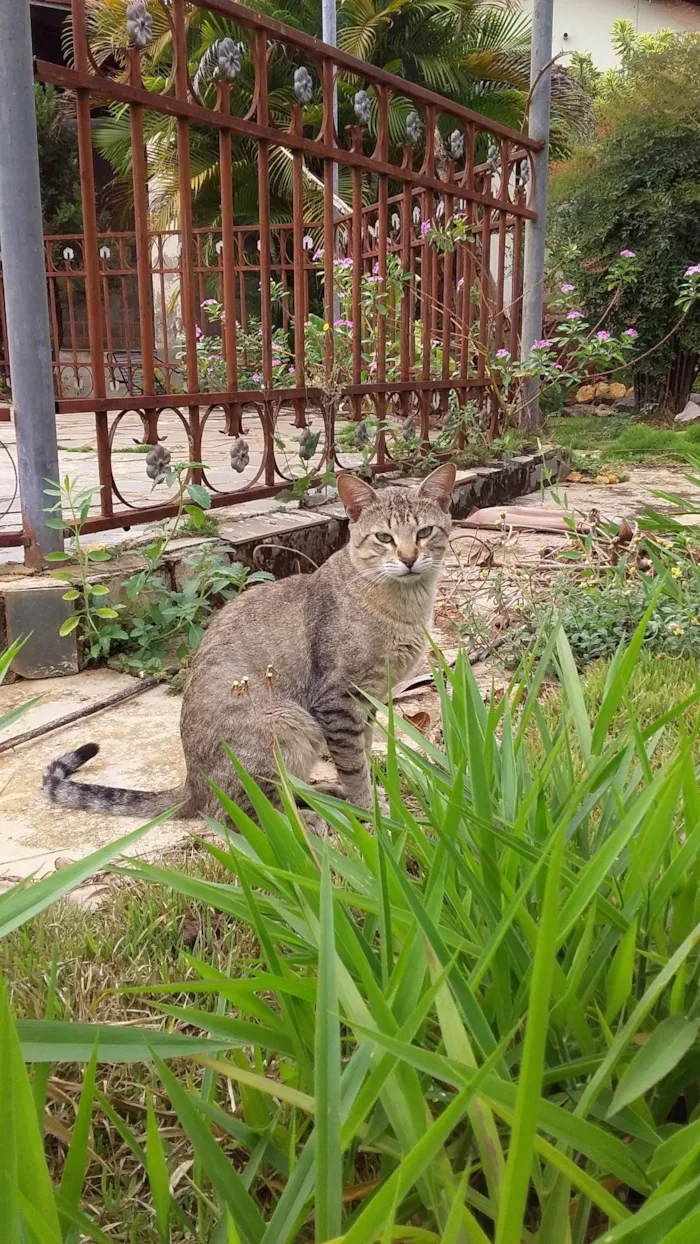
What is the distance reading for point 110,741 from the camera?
2.85m

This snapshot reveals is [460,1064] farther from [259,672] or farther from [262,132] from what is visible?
[262,132]

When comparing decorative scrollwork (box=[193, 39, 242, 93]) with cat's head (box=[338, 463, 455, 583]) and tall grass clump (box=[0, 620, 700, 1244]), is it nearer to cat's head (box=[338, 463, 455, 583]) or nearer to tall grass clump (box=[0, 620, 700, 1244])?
cat's head (box=[338, 463, 455, 583])

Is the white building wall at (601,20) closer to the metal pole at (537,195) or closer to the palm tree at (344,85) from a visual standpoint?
the palm tree at (344,85)

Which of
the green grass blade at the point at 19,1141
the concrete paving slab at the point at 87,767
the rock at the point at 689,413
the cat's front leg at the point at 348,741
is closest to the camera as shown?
the green grass blade at the point at 19,1141

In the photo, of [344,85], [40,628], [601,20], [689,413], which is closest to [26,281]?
[40,628]

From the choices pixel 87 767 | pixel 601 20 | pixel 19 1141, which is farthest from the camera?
pixel 601 20

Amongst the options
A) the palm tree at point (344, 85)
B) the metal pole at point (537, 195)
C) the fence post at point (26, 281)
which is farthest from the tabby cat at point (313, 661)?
the palm tree at point (344, 85)

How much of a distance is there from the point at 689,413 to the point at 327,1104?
14196 millimetres

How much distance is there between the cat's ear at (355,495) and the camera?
10.6ft

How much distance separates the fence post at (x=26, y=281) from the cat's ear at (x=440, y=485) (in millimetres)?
1364

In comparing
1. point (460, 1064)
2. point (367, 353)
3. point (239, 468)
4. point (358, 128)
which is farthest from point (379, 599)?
point (367, 353)

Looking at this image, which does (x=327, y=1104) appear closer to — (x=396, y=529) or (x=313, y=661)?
(x=313, y=661)

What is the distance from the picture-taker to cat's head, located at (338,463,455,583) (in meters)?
3.05

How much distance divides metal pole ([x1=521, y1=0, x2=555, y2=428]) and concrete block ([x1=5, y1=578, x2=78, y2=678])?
15.4ft
